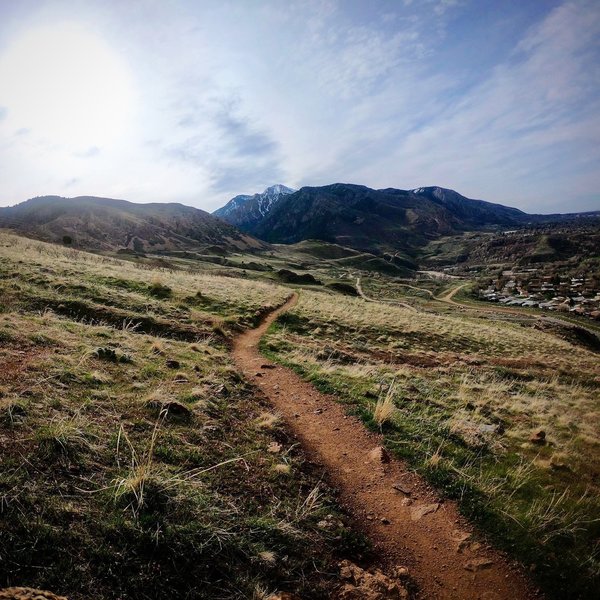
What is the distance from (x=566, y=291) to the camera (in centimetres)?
10300

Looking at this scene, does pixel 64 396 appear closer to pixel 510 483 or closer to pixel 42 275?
pixel 510 483

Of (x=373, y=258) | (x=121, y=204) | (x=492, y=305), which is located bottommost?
(x=492, y=305)

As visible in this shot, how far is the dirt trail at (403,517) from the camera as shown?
5453 mm

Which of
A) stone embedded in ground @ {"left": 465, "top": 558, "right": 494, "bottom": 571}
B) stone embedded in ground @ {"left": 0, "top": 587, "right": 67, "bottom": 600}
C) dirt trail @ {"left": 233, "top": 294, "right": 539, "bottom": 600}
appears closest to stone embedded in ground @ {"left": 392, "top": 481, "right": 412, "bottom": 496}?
dirt trail @ {"left": 233, "top": 294, "right": 539, "bottom": 600}

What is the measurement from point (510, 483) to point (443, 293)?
112m

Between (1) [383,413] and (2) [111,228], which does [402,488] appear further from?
(2) [111,228]

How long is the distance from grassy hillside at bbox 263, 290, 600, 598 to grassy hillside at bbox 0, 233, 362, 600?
3.02 metres

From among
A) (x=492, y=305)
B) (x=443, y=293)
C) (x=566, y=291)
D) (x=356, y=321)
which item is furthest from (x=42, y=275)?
(x=566, y=291)

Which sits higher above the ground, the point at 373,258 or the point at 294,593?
the point at 373,258

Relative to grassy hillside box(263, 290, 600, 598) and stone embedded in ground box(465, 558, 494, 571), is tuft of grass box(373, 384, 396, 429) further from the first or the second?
stone embedded in ground box(465, 558, 494, 571)

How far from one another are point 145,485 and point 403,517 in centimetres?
469

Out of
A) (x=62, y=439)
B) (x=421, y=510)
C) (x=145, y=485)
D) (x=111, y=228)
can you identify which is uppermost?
(x=111, y=228)

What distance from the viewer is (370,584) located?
16.7 ft

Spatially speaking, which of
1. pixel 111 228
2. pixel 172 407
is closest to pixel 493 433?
pixel 172 407
